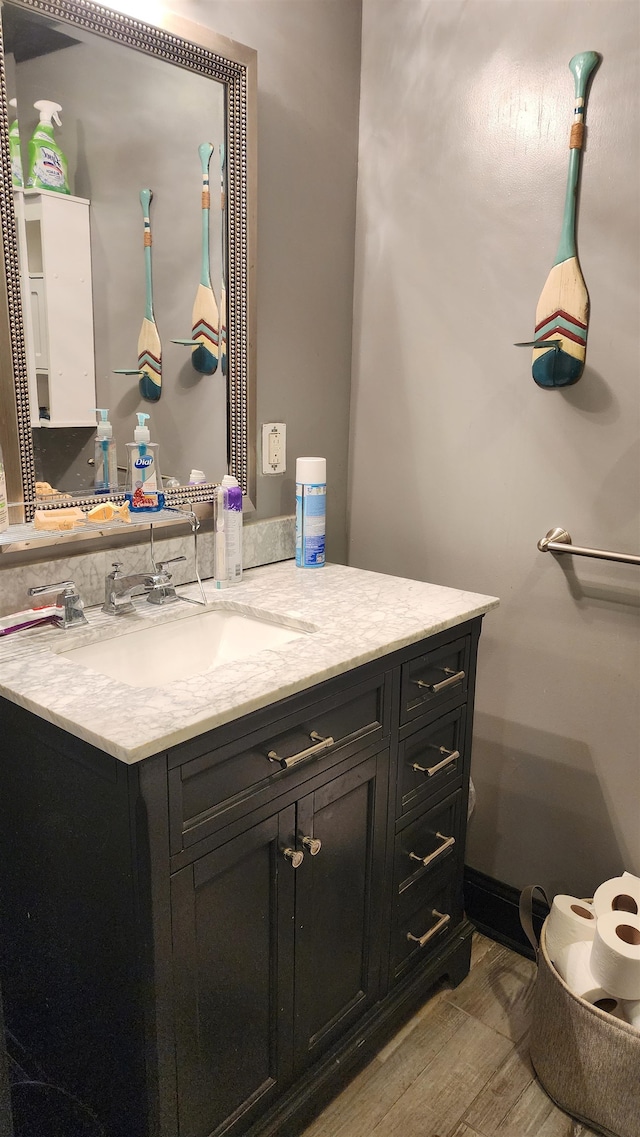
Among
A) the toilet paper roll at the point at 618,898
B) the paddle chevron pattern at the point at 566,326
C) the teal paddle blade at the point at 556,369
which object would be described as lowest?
the toilet paper roll at the point at 618,898

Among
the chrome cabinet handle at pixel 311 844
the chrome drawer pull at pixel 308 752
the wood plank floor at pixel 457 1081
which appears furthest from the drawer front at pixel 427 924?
the chrome drawer pull at pixel 308 752

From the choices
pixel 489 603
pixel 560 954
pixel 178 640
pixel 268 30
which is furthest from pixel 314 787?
pixel 268 30

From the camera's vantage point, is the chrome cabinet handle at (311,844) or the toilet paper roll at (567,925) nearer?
the chrome cabinet handle at (311,844)

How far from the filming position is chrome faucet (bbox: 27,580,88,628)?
127 centimetres

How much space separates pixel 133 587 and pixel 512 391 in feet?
2.88

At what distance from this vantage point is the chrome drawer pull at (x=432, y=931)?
4.96 ft

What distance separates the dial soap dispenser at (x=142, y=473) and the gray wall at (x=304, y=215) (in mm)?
303

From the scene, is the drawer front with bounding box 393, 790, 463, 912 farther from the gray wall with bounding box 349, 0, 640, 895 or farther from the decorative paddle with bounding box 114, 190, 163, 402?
the decorative paddle with bounding box 114, 190, 163, 402

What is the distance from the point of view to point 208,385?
5.20 feet

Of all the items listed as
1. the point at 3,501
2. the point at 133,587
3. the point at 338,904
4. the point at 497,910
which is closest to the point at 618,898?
the point at 497,910

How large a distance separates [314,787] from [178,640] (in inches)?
14.7

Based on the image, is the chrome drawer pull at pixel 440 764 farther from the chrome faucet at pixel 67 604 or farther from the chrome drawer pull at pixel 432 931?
the chrome faucet at pixel 67 604

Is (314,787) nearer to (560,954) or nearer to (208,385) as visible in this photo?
(560,954)

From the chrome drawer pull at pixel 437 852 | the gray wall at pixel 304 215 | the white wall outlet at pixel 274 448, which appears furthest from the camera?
the white wall outlet at pixel 274 448
